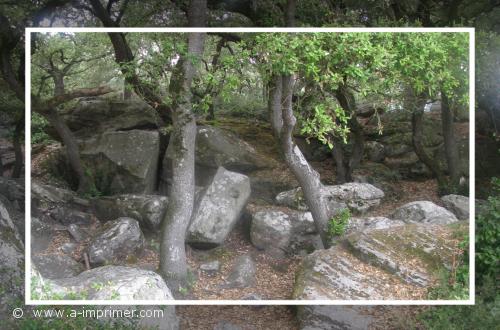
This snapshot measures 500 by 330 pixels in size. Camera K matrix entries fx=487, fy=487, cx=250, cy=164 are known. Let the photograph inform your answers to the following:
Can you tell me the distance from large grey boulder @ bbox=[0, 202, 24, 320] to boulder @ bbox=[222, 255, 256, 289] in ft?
6.70

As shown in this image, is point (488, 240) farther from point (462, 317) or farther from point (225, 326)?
point (225, 326)

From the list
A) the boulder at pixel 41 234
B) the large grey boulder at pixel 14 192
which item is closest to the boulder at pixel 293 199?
the boulder at pixel 41 234

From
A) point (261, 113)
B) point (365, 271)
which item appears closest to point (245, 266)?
point (365, 271)

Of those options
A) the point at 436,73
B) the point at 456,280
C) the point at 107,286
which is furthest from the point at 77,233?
the point at 436,73

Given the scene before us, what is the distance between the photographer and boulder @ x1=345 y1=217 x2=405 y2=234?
4.58m

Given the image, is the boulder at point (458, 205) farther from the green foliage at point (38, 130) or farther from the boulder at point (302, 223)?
the green foliage at point (38, 130)

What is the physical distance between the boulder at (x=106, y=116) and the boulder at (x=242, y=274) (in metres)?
1.55

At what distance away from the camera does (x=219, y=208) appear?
4578 millimetres

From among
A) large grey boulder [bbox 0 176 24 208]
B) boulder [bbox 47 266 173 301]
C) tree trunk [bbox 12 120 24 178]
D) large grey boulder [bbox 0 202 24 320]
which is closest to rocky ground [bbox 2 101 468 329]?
boulder [bbox 47 266 173 301]

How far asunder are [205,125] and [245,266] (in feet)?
4.51

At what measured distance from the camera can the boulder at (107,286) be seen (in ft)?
14.3

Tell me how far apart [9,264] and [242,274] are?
2.33 m

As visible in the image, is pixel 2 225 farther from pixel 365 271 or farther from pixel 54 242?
pixel 365 271

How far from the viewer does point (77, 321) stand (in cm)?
431
